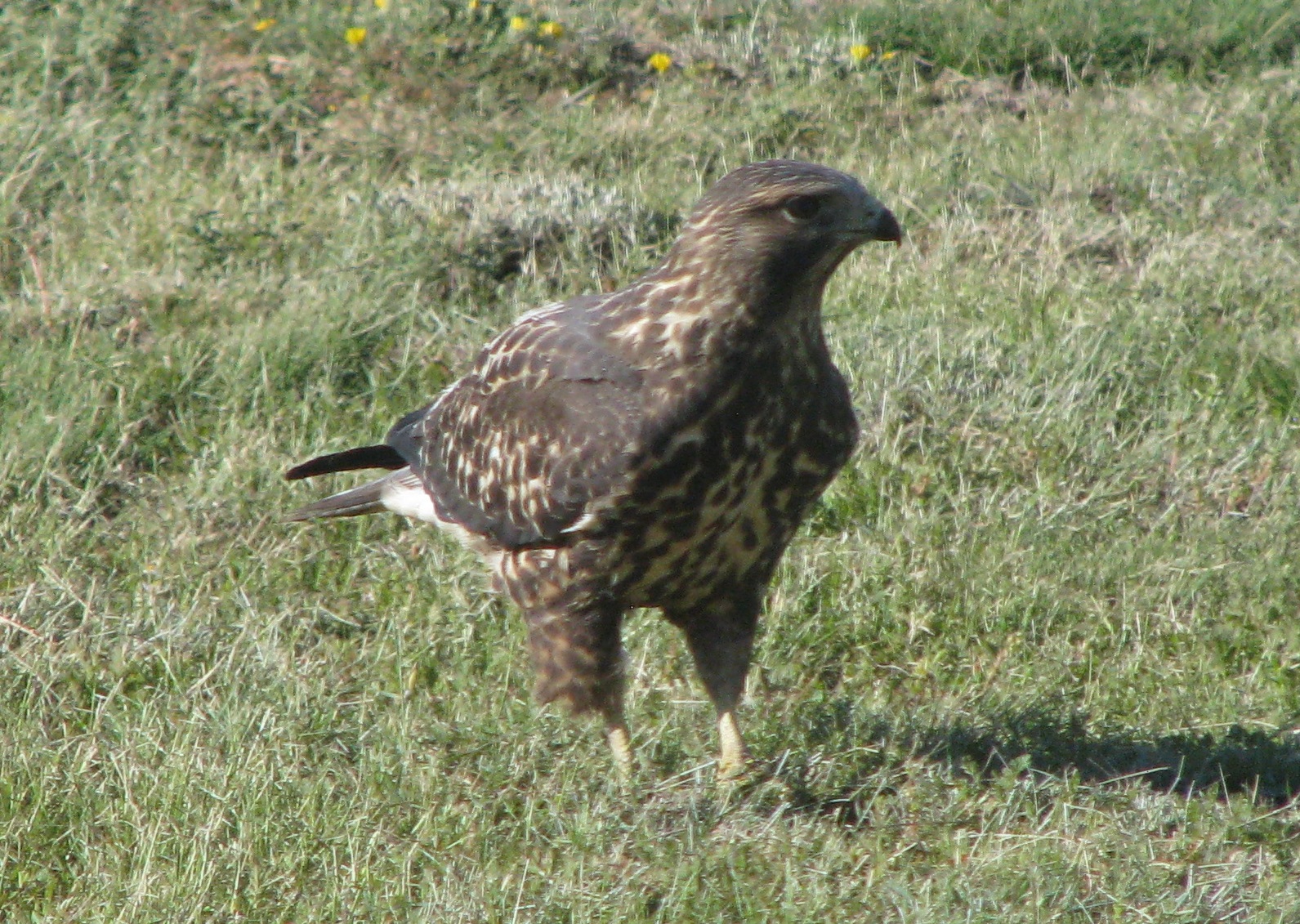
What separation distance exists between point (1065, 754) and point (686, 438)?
53.4 inches

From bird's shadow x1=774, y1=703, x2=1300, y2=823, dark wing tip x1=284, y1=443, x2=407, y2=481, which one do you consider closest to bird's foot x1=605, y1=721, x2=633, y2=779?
bird's shadow x1=774, y1=703, x2=1300, y2=823

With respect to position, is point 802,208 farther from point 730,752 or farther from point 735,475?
point 730,752

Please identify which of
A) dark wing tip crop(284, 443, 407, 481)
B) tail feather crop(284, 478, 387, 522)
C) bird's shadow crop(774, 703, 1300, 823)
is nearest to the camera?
bird's shadow crop(774, 703, 1300, 823)

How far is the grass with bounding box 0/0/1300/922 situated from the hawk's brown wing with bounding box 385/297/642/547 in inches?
20.5

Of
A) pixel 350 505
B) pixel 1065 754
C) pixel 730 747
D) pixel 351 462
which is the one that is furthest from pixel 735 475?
pixel 350 505

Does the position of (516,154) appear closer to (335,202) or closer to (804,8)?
(335,202)

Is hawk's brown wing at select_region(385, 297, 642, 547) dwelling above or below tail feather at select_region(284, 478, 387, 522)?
above

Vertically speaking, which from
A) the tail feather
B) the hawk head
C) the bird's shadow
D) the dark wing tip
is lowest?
the bird's shadow

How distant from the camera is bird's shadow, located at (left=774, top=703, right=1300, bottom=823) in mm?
3947

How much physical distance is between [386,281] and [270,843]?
116 inches

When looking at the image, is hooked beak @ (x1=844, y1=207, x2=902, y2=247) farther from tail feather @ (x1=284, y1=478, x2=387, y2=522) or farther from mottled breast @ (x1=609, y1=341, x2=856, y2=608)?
tail feather @ (x1=284, y1=478, x2=387, y2=522)

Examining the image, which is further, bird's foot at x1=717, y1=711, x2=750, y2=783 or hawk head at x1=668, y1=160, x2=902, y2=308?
bird's foot at x1=717, y1=711, x2=750, y2=783

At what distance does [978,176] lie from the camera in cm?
688

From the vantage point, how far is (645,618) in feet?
15.6
